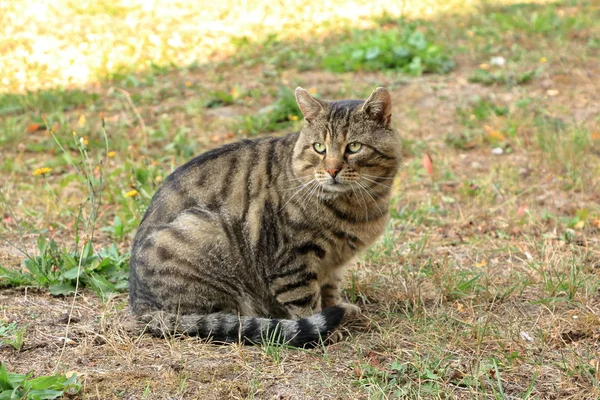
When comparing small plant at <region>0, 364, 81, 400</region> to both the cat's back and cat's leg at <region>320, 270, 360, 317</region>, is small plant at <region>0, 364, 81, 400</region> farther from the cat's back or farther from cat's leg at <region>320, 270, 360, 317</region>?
cat's leg at <region>320, 270, 360, 317</region>

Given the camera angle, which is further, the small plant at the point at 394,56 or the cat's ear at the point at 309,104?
the small plant at the point at 394,56

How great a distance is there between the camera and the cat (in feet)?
11.8

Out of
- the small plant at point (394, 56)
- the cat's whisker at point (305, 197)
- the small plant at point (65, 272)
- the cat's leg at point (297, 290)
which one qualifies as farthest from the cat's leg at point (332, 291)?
the small plant at point (394, 56)

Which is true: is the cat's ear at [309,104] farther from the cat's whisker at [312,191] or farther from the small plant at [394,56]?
the small plant at [394,56]

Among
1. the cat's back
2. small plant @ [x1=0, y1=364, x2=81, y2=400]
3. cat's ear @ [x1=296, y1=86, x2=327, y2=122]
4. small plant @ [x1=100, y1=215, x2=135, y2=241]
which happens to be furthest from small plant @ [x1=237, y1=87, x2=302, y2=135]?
small plant @ [x1=0, y1=364, x2=81, y2=400]

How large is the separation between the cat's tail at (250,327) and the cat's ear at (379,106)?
40.0 inches

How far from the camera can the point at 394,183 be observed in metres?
5.41

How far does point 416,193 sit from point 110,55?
4292 millimetres

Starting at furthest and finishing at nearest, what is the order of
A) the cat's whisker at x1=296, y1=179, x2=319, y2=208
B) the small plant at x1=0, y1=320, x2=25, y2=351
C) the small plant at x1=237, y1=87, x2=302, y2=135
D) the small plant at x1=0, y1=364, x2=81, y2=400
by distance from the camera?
the small plant at x1=237, y1=87, x2=302, y2=135 → the cat's whisker at x1=296, y1=179, x2=319, y2=208 → the small plant at x1=0, y1=320, x2=25, y2=351 → the small plant at x1=0, y1=364, x2=81, y2=400

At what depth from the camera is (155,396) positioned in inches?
115

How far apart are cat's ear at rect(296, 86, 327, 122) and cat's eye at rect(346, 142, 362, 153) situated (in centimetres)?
27

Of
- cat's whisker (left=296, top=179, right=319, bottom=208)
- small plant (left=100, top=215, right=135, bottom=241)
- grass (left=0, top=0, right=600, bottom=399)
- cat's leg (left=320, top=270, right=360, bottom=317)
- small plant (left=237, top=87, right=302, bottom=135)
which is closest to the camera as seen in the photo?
grass (left=0, top=0, right=600, bottom=399)

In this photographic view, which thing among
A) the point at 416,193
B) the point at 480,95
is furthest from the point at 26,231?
the point at 480,95

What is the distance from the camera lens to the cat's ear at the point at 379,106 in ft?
11.9
